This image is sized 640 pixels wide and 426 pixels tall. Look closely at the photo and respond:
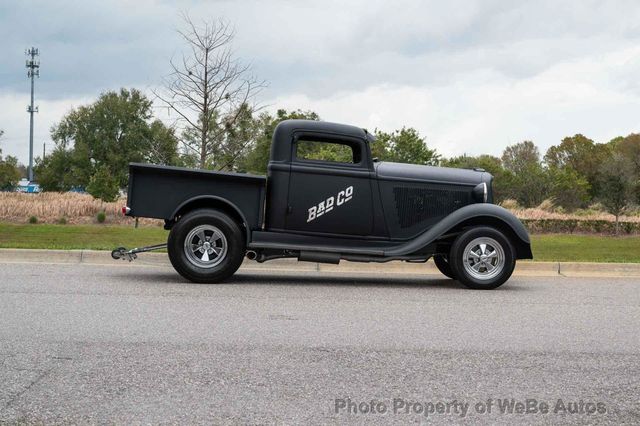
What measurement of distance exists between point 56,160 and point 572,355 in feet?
238

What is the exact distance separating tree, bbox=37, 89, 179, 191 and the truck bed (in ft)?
204

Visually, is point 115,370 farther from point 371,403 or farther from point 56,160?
point 56,160

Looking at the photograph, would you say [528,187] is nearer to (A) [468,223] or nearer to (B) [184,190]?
(A) [468,223]

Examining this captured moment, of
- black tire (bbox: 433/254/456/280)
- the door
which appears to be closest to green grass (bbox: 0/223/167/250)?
the door

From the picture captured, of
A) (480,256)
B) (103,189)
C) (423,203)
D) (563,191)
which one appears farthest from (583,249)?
(103,189)

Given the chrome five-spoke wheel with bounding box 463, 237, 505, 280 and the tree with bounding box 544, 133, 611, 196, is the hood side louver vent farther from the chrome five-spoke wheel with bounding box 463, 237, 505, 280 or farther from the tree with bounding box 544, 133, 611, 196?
the tree with bounding box 544, 133, 611, 196

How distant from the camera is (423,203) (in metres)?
10.5

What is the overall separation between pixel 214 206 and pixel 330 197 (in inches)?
61.4

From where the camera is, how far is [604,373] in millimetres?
5555

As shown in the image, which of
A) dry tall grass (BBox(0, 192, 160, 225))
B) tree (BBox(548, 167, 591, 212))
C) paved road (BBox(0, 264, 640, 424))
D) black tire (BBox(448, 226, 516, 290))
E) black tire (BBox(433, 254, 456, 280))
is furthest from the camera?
tree (BBox(548, 167, 591, 212))

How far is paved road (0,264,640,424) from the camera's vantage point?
180 inches

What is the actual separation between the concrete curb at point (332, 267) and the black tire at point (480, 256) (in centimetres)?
205

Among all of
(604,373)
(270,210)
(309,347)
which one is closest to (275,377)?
(309,347)

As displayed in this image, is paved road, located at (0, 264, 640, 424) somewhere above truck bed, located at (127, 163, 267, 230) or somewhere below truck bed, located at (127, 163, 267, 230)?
below
